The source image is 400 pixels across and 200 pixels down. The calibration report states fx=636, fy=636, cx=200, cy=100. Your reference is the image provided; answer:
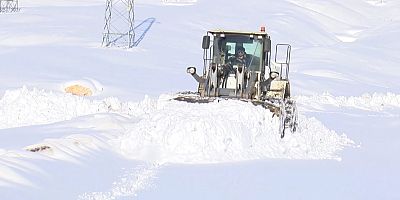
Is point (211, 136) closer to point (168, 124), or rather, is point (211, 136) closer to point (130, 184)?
point (168, 124)

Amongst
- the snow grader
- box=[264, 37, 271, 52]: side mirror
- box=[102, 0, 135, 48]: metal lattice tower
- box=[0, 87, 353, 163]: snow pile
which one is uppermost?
box=[102, 0, 135, 48]: metal lattice tower

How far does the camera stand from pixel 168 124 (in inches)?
375

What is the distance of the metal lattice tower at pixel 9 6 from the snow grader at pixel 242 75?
2429 cm

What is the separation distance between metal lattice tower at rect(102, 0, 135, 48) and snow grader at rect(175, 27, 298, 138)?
1538cm

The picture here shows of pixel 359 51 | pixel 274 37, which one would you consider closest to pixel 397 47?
pixel 359 51

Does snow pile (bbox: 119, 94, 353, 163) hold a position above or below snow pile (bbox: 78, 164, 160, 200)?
above

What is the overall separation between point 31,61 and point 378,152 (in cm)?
1435

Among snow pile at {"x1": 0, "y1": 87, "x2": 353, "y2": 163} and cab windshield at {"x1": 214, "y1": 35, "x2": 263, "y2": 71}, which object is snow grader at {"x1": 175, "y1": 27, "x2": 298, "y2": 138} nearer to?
cab windshield at {"x1": 214, "y1": 35, "x2": 263, "y2": 71}

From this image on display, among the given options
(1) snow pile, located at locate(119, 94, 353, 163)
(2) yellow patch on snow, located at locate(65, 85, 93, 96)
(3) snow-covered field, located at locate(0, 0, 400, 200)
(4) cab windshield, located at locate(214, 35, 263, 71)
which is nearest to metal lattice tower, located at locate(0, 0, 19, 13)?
(3) snow-covered field, located at locate(0, 0, 400, 200)

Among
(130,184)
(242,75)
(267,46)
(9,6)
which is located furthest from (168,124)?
(9,6)

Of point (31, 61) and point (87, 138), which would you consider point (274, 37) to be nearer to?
point (31, 61)

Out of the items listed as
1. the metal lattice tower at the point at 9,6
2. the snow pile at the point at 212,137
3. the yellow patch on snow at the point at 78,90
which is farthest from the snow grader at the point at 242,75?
the metal lattice tower at the point at 9,6

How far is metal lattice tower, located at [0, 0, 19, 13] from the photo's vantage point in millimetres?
33656

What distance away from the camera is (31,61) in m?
22.3
